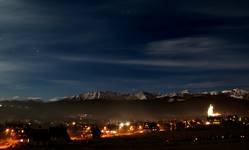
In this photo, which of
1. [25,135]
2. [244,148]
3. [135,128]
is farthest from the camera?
[135,128]

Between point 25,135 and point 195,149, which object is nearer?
point 195,149

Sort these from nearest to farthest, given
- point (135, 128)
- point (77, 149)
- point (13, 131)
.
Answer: point (77, 149) → point (13, 131) → point (135, 128)

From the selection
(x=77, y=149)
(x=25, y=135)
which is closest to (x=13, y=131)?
(x=25, y=135)

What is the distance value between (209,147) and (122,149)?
31.8ft

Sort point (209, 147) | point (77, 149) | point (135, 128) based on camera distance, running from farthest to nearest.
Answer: point (135, 128)
point (77, 149)
point (209, 147)

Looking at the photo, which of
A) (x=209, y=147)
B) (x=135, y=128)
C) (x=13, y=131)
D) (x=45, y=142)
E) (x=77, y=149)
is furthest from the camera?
(x=135, y=128)

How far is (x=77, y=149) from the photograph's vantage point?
61.3 meters

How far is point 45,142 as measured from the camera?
7769 cm

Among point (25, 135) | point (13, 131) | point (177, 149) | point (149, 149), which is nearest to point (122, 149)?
point (149, 149)

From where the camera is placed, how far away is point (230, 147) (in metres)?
54.3

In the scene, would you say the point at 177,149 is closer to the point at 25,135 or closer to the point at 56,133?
the point at 56,133

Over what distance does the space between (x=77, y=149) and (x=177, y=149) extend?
12956mm

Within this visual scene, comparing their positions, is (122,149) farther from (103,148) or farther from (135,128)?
(135,128)

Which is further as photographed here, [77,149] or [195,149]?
[77,149]
